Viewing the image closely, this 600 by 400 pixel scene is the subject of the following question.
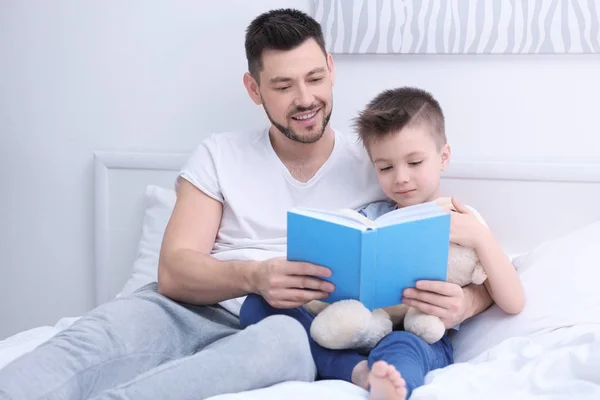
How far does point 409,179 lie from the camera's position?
1.73 meters

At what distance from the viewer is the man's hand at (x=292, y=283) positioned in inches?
57.9

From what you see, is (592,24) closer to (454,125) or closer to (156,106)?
(454,125)

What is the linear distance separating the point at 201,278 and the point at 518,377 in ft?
2.46

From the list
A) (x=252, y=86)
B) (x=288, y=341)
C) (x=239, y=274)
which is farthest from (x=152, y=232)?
(x=288, y=341)

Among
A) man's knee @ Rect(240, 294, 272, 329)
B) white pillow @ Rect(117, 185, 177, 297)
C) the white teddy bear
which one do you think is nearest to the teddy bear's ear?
the white teddy bear

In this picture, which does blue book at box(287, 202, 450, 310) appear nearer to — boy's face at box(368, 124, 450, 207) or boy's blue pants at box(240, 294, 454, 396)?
boy's blue pants at box(240, 294, 454, 396)

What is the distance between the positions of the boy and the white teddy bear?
3cm

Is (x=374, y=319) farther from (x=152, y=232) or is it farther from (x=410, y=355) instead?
(x=152, y=232)

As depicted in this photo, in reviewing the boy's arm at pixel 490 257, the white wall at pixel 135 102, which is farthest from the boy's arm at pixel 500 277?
the white wall at pixel 135 102

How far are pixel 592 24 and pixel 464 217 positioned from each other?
0.85 m

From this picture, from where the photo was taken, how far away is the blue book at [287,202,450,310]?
1.37 meters

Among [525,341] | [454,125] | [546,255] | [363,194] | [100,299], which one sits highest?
[454,125]

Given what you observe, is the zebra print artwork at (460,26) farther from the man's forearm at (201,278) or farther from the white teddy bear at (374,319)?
the man's forearm at (201,278)

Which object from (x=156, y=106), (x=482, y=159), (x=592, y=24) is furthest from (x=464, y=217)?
(x=156, y=106)
